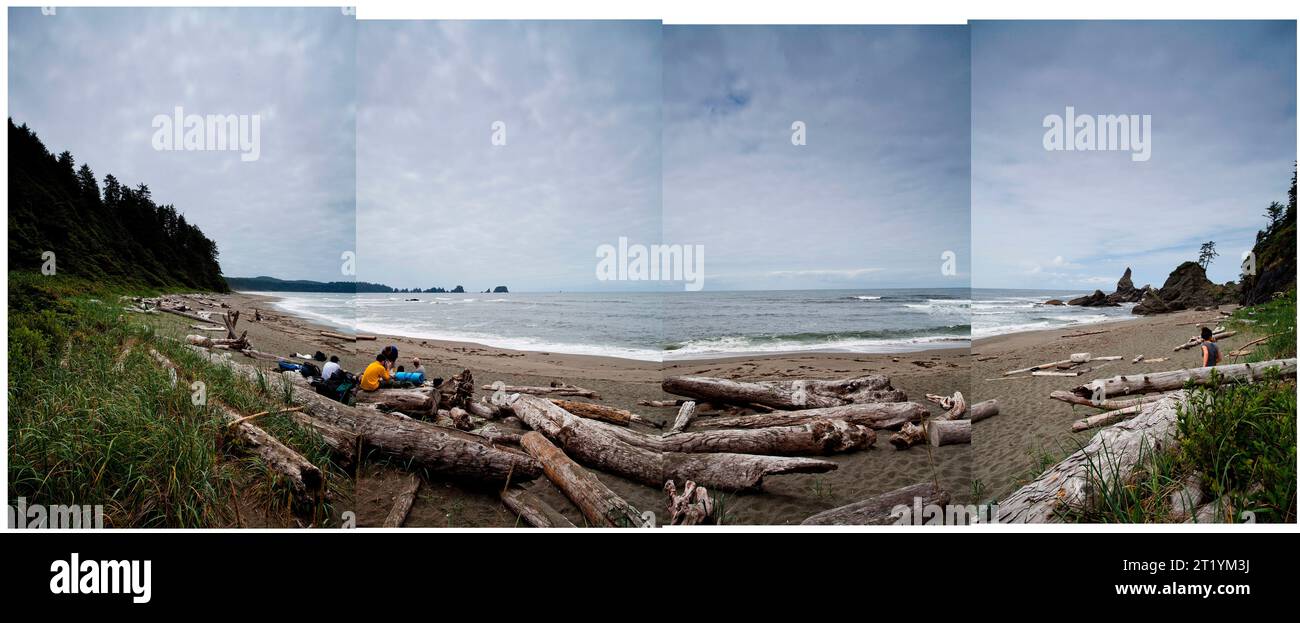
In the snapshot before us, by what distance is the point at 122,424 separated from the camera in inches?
97.9

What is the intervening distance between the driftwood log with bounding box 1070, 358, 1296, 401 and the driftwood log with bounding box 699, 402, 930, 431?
1.16 m

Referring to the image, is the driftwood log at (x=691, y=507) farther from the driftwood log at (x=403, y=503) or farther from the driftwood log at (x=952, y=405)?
the driftwood log at (x=952, y=405)

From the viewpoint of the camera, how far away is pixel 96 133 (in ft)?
9.77

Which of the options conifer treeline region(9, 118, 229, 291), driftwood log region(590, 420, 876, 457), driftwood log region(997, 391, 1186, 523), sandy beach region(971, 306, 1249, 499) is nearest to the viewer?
driftwood log region(997, 391, 1186, 523)

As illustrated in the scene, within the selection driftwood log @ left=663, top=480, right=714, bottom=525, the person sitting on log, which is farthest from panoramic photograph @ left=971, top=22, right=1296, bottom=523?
the person sitting on log

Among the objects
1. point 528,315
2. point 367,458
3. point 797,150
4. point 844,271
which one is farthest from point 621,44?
point 367,458

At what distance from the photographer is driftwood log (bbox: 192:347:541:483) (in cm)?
280

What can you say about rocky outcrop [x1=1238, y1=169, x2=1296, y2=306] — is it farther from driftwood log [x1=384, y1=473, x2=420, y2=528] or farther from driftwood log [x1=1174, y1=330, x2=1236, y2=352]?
driftwood log [x1=384, y1=473, x2=420, y2=528]

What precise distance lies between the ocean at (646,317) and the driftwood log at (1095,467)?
1.20 m

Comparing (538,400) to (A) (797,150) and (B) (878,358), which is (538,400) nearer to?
(A) (797,150)

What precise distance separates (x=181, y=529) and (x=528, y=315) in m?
2.40

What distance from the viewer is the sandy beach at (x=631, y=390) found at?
277 cm

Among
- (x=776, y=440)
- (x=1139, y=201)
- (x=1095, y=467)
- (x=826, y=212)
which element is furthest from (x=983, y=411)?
(x=826, y=212)

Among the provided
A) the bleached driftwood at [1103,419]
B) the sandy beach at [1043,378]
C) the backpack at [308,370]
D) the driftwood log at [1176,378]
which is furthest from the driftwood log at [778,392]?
the backpack at [308,370]
